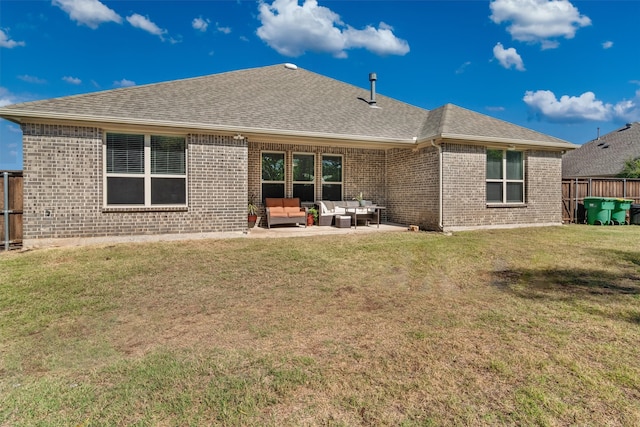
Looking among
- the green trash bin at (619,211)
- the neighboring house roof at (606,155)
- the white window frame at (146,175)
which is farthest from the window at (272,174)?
the neighboring house roof at (606,155)

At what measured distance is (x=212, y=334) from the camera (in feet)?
11.1

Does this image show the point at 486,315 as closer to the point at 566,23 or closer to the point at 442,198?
the point at 442,198

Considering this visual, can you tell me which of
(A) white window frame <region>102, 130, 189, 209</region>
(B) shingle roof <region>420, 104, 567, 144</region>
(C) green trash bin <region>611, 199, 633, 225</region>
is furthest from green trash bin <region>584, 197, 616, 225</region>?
(A) white window frame <region>102, 130, 189, 209</region>

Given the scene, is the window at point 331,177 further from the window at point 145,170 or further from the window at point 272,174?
the window at point 145,170

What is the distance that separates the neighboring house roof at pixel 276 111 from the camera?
8.39 metres

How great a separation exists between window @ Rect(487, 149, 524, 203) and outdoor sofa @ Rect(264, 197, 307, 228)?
640 cm

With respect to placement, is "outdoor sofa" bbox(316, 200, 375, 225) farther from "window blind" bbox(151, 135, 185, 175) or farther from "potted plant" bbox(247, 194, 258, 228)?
"window blind" bbox(151, 135, 185, 175)

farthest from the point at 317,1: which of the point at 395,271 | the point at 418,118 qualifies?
Result: the point at 395,271

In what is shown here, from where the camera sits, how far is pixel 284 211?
443 inches

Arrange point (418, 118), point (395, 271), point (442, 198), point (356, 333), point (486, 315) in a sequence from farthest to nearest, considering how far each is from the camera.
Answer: point (418, 118) → point (442, 198) → point (395, 271) → point (486, 315) → point (356, 333)

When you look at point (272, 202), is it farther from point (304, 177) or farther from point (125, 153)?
point (125, 153)

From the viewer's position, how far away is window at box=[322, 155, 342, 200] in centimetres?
1268

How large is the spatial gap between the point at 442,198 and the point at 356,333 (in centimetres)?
814

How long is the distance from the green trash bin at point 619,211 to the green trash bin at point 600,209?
16cm
